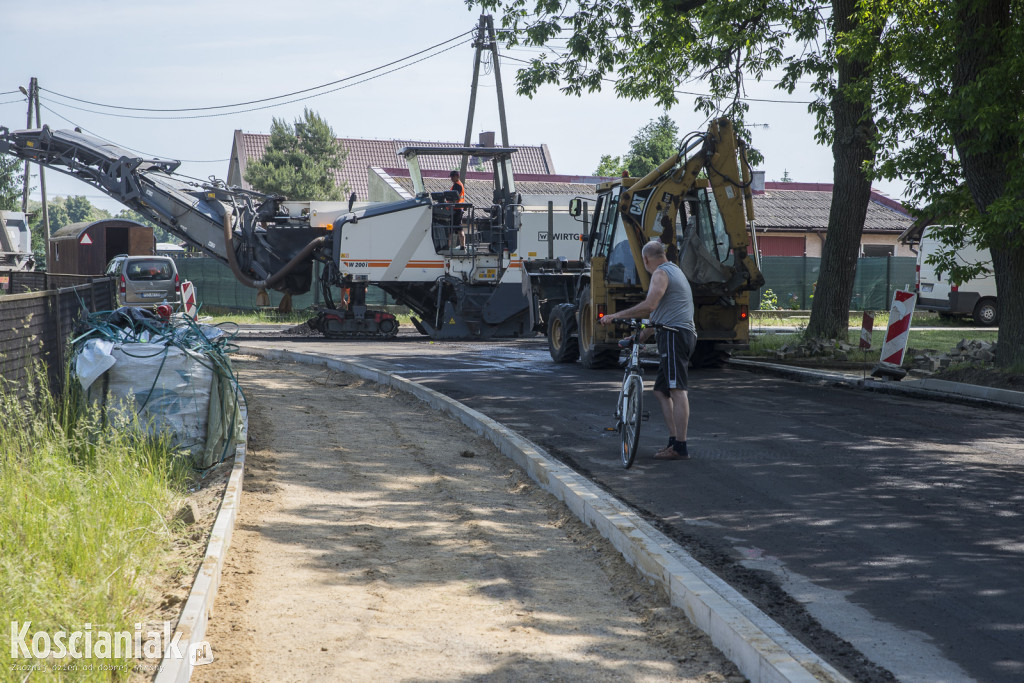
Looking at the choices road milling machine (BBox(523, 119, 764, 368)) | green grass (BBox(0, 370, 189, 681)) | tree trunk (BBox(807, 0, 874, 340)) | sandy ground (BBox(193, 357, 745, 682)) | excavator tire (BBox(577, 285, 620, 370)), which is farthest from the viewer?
tree trunk (BBox(807, 0, 874, 340))

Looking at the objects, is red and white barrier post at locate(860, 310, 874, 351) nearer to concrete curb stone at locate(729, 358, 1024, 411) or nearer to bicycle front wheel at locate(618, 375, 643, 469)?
concrete curb stone at locate(729, 358, 1024, 411)

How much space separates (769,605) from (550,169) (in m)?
59.5

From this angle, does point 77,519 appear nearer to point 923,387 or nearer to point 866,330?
point 923,387

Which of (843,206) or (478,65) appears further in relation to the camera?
(478,65)

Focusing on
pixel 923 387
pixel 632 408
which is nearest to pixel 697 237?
pixel 923 387

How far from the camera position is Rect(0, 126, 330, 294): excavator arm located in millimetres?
25291

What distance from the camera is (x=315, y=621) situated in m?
4.77

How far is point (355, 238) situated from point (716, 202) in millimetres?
11327

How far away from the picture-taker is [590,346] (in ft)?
54.7

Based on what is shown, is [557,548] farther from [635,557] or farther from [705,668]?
[705,668]

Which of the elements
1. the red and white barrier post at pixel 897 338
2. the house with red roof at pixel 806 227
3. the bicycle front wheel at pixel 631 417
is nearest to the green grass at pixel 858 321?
the house with red roof at pixel 806 227

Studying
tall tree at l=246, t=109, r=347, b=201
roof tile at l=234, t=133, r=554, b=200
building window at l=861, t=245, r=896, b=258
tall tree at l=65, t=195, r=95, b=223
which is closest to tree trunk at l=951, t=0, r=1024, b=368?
building window at l=861, t=245, r=896, b=258

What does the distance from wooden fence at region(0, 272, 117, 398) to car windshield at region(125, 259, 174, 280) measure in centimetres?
1522

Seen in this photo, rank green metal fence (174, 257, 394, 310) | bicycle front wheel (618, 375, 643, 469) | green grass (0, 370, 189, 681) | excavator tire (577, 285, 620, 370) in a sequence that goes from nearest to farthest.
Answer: green grass (0, 370, 189, 681) → bicycle front wheel (618, 375, 643, 469) → excavator tire (577, 285, 620, 370) → green metal fence (174, 257, 394, 310)
